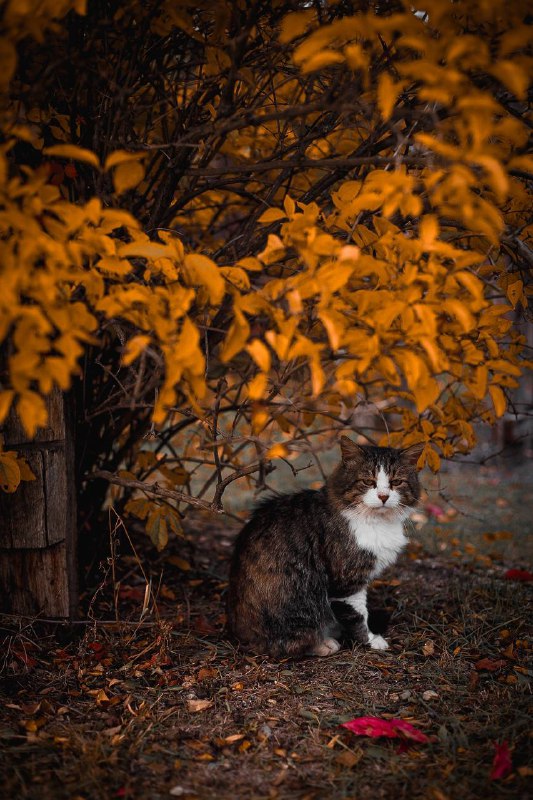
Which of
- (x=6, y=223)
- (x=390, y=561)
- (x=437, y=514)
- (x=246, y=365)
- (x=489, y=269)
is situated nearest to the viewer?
(x=6, y=223)

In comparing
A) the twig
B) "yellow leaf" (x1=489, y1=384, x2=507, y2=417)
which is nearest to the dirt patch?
the twig

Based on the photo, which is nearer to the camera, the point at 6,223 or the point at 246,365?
the point at 6,223

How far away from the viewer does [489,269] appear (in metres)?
2.39

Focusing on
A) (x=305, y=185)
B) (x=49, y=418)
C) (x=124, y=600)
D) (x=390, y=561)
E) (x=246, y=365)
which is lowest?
(x=124, y=600)

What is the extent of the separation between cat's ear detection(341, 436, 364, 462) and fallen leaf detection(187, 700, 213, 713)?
1.25m

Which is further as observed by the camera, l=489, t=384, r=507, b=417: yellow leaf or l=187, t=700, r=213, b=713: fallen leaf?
l=187, t=700, r=213, b=713: fallen leaf

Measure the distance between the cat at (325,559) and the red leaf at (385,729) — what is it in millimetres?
592

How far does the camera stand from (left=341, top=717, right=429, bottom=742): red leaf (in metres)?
2.23

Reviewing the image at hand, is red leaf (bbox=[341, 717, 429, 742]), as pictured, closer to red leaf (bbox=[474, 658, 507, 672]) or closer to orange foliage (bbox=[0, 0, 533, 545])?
red leaf (bbox=[474, 658, 507, 672])

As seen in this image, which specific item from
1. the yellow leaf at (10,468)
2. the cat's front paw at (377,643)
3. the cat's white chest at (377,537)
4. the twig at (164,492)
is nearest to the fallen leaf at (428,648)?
the cat's front paw at (377,643)

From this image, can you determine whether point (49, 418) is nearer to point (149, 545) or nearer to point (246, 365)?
point (246, 365)

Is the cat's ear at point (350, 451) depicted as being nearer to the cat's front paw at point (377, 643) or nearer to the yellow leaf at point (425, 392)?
the cat's front paw at point (377, 643)

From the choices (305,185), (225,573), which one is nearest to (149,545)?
(225,573)

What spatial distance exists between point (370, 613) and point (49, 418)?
1.86m
